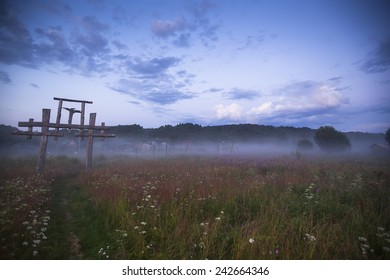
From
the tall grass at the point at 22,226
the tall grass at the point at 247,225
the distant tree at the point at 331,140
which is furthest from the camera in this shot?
the distant tree at the point at 331,140

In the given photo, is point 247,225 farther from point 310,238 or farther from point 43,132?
point 43,132

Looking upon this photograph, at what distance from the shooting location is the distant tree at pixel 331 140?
4427 cm

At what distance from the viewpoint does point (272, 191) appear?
6918 mm

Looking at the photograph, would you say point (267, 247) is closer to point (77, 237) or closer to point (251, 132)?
point (77, 237)

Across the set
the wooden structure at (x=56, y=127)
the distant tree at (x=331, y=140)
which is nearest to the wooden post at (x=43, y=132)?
the wooden structure at (x=56, y=127)

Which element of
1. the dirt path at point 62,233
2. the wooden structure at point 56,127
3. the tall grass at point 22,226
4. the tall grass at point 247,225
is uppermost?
the wooden structure at point 56,127

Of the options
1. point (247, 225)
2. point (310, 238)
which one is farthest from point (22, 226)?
point (310, 238)

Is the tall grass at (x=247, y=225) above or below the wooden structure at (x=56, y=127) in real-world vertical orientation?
below

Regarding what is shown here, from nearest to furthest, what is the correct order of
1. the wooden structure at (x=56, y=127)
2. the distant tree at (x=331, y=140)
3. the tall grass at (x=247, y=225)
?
the tall grass at (x=247, y=225) → the wooden structure at (x=56, y=127) → the distant tree at (x=331, y=140)

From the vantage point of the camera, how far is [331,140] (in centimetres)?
4450

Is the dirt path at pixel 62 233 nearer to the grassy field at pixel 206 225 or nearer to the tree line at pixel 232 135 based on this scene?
the grassy field at pixel 206 225

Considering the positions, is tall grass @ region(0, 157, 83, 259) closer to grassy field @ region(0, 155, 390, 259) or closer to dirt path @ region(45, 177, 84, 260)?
grassy field @ region(0, 155, 390, 259)

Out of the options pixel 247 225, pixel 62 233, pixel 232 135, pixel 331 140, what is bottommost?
pixel 62 233

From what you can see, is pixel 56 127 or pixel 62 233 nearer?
pixel 62 233
